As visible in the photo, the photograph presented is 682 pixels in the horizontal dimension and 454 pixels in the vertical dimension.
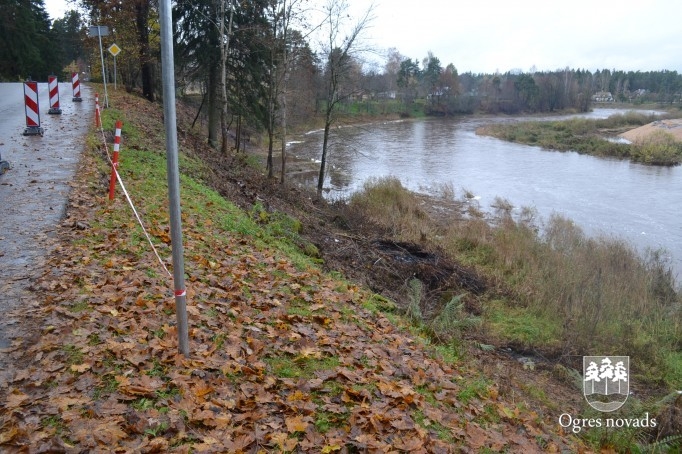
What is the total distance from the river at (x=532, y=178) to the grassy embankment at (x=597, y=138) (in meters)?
2.04

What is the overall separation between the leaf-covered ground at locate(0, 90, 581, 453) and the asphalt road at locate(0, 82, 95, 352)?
0.66 ft

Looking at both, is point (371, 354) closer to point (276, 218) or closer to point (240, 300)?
point (240, 300)

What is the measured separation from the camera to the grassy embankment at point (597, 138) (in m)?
43.0

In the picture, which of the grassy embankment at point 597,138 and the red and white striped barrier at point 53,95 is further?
the grassy embankment at point 597,138

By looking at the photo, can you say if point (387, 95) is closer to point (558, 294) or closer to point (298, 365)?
point (558, 294)

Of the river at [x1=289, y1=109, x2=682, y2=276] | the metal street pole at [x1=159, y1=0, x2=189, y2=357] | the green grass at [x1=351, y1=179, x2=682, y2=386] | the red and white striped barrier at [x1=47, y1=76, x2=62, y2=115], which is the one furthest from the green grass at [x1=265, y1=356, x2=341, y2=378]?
the red and white striped barrier at [x1=47, y1=76, x2=62, y2=115]

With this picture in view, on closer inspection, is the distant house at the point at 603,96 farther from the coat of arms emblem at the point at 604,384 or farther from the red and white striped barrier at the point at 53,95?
the coat of arms emblem at the point at 604,384

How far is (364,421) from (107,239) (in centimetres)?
474

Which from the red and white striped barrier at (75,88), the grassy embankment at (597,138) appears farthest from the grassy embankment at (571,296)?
the grassy embankment at (597,138)

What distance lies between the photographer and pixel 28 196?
8.62 metres

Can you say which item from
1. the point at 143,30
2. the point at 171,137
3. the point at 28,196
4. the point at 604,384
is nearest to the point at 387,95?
the point at 143,30

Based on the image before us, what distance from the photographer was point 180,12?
851 inches

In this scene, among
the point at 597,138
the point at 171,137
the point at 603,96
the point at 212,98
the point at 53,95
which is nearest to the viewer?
the point at 171,137

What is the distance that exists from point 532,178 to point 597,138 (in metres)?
25.1
